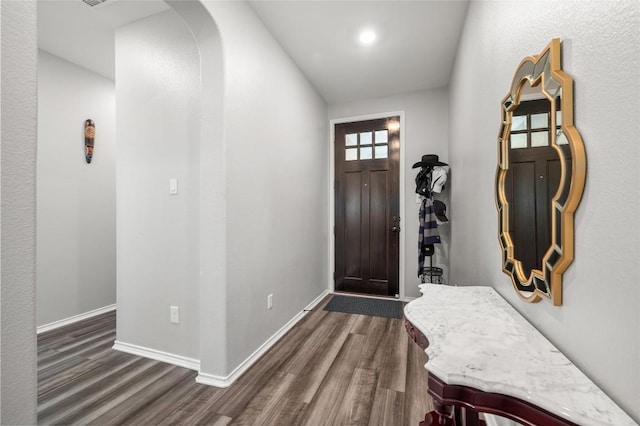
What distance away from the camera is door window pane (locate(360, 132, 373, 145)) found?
12.1 ft

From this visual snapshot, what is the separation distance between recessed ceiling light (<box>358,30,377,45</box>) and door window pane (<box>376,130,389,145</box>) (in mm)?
1307

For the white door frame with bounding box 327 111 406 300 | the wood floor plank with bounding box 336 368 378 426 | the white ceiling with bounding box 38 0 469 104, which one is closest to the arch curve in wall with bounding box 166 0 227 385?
the white ceiling with bounding box 38 0 469 104

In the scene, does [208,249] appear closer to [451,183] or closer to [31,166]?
[31,166]

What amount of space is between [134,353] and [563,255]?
2.81 m

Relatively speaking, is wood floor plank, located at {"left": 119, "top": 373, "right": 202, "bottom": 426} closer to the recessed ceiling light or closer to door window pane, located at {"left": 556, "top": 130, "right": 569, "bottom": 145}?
door window pane, located at {"left": 556, "top": 130, "right": 569, "bottom": 145}

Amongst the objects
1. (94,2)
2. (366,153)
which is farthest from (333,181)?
(94,2)

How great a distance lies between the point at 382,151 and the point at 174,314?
9.93 feet

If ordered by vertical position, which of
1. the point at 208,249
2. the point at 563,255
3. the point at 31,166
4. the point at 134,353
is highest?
the point at 31,166

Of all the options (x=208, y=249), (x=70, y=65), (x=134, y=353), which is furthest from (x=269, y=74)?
(x=134, y=353)

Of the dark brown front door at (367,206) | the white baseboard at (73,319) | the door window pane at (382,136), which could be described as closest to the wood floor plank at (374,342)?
the dark brown front door at (367,206)

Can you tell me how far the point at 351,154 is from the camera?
3.80 meters

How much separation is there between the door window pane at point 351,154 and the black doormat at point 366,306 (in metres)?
1.96

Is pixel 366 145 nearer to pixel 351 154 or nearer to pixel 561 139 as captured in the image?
Result: pixel 351 154

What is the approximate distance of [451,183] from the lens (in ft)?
9.97
